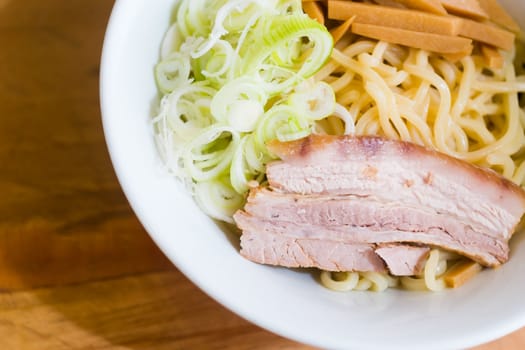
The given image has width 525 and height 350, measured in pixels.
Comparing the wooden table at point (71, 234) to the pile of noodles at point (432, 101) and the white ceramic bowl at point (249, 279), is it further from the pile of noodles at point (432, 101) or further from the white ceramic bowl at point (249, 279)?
the pile of noodles at point (432, 101)

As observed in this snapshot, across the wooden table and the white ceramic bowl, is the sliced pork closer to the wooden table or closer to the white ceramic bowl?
the white ceramic bowl

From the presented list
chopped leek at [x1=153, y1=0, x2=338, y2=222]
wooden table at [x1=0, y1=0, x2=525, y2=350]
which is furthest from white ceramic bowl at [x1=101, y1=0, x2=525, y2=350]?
wooden table at [x1=0, y1=0, x2=525, y2=350]

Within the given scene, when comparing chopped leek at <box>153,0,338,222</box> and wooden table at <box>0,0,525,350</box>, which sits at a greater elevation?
chopped leek at <box>153,0,338,222</box>

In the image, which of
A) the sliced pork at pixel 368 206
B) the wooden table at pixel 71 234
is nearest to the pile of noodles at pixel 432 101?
the sliced pork at pixel 368 206

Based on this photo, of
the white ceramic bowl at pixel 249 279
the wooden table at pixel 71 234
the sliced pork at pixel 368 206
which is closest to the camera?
the white ceramic bowl at pixel 249 279

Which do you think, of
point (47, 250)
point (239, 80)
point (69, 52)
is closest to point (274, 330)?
point (239, 80)
